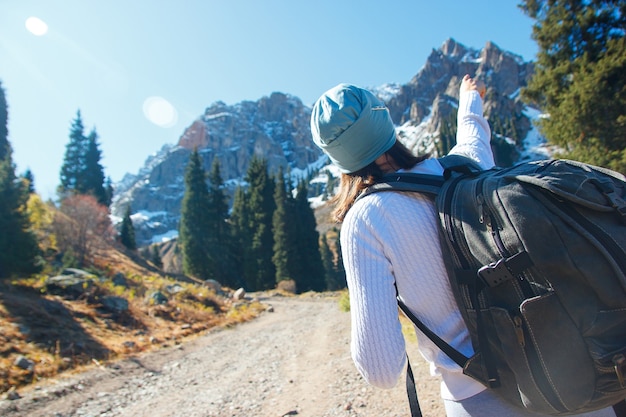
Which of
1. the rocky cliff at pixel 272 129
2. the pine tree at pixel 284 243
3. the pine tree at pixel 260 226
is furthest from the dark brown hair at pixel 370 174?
the rocky cliff at pixel 272 129

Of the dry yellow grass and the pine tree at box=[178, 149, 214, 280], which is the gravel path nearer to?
the dry yellow grass

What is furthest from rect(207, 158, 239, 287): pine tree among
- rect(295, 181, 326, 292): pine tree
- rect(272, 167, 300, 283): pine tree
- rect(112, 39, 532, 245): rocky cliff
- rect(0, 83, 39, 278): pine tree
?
rect(112, 39, 532, 245): rocky cliff

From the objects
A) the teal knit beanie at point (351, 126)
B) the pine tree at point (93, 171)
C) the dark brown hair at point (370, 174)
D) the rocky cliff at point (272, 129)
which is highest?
the rocky cliff at point (272, 129)

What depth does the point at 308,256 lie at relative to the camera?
30.8 meters

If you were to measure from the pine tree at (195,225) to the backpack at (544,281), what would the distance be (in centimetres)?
2845

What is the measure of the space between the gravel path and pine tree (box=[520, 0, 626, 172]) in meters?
7.00

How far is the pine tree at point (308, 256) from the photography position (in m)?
29.7

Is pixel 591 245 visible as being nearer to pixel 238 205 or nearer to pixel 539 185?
pixel 539 185

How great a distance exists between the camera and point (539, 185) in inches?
34.9

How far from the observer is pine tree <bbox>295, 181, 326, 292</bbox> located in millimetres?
29703

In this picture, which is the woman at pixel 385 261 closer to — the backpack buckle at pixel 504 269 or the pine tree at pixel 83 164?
the backpack buckle at pixel 504 269

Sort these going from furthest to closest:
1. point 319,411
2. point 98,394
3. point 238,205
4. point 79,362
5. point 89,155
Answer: point 89,155, point 238,205, point 79,362, point 98,394, point 319,411

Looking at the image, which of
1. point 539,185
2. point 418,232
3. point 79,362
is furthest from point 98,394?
point 539,185

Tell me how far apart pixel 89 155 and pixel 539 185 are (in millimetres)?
43866
